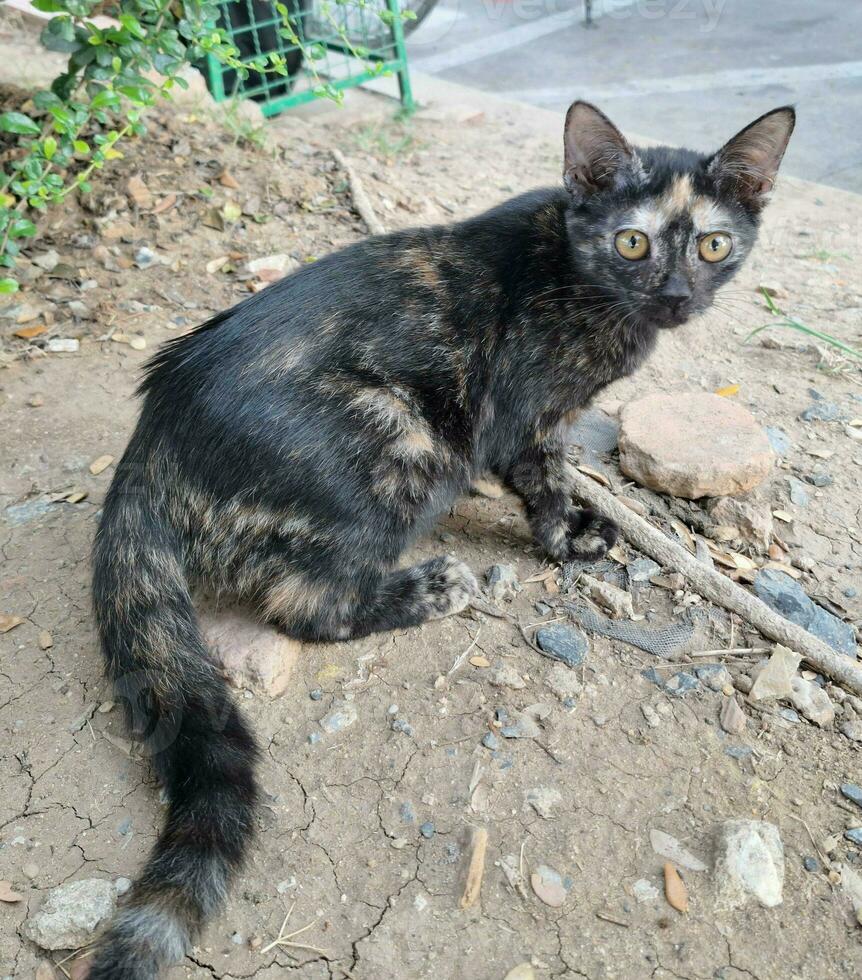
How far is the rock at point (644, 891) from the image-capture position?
2139 mm

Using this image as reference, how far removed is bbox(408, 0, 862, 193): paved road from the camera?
7.09 m

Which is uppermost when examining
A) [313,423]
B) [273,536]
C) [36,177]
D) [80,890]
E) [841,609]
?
[36,177]

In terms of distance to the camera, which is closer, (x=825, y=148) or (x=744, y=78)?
(x=825, y=148)

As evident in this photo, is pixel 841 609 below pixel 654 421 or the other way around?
below

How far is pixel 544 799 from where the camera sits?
7.77 ft

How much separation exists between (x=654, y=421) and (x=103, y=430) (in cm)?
226

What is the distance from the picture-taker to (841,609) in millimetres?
2984

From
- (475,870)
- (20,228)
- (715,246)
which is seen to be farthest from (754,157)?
(20,228)

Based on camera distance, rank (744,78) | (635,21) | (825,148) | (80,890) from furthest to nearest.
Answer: (635,21) < (744,78) < (825,148) < (80,890)

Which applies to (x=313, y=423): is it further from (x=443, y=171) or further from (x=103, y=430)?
(x=443, y=171)

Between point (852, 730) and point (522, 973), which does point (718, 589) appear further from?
point (522, 973)

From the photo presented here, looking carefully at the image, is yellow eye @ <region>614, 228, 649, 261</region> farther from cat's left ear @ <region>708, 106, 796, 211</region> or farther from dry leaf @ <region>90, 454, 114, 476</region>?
dry leaf @ <region>90, 454, 114, 476</region>

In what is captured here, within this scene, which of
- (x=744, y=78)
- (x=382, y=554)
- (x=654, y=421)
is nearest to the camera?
(x=382, y=554)

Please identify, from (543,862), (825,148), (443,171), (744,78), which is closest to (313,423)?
(543,862)
